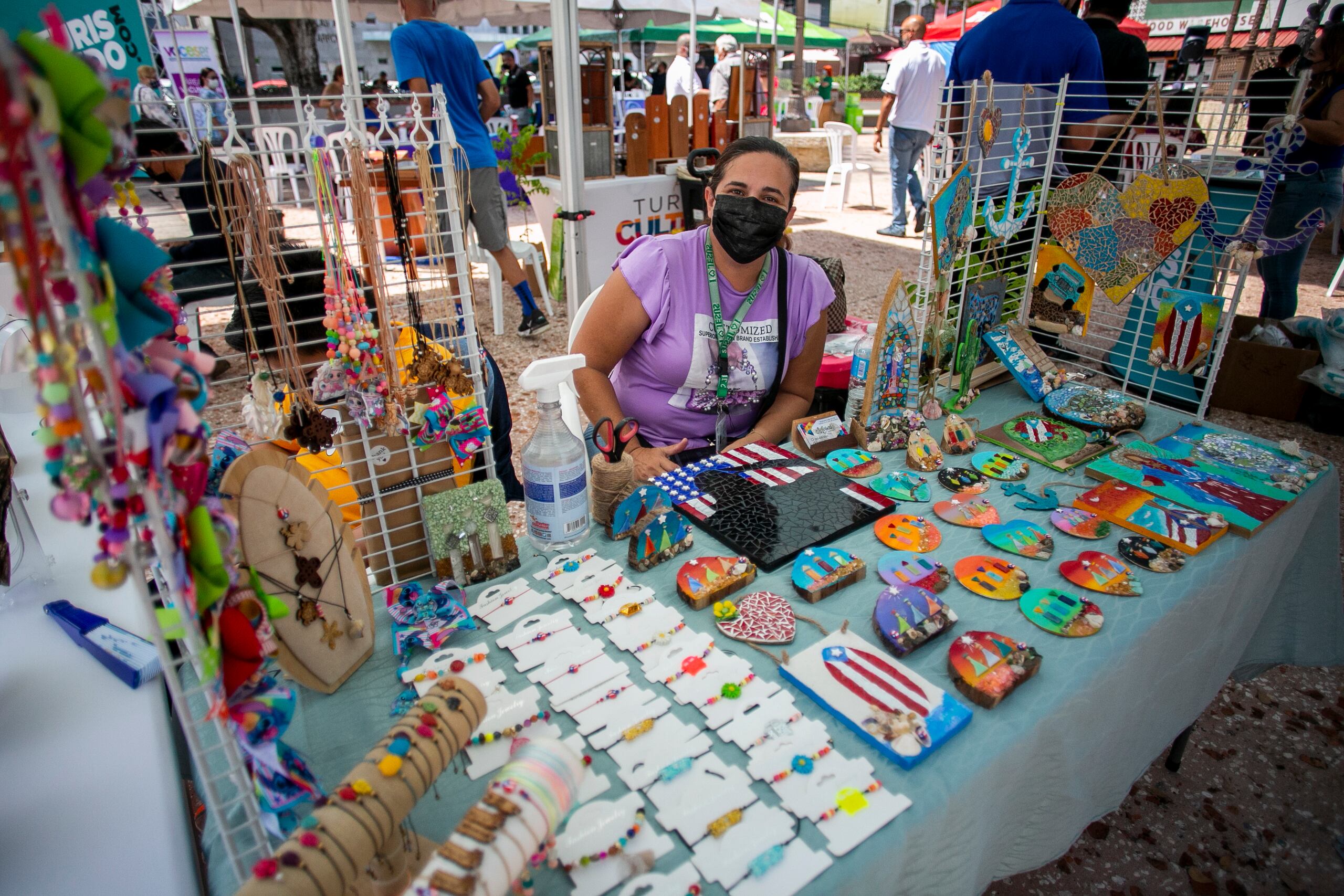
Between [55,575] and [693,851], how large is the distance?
1286mm

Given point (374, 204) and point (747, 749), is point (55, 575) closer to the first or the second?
point (374, 204)

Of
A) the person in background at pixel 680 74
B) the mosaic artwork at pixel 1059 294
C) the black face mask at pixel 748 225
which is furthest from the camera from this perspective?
the person in background at pixel 680 74

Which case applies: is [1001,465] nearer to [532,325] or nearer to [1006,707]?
[1006,707]


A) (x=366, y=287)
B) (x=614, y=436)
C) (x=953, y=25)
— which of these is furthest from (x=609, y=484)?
(x=953, y=25)

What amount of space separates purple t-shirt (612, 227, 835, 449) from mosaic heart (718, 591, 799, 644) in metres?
0.82

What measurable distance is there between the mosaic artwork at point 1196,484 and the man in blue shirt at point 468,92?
324 centimetres

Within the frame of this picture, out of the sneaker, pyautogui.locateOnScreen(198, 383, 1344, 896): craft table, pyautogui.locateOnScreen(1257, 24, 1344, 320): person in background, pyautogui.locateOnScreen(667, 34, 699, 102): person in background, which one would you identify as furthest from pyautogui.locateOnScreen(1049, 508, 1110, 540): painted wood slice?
pyautogui.locateOnScreen(667, 34, 699, 102): person in background

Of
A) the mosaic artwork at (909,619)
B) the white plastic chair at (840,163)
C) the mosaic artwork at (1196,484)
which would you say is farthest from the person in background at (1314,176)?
the white plastic chair at (840,163)

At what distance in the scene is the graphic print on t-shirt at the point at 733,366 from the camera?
6.15 feet

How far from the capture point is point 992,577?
49.7 inches

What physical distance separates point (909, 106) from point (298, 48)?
39.6 feet

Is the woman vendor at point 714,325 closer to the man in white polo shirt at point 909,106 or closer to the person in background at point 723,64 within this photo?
the man in white polo shirt at point 909,106

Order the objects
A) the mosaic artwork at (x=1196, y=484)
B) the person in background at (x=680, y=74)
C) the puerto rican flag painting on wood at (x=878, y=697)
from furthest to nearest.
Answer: the person in background at (x=680, y=74)
the mosaic artwork at (x=1196, y=484)
the puerto rican flag painting on wood at (x=878, y=697)

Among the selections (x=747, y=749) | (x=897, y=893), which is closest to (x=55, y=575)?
(x=747, y=749)
